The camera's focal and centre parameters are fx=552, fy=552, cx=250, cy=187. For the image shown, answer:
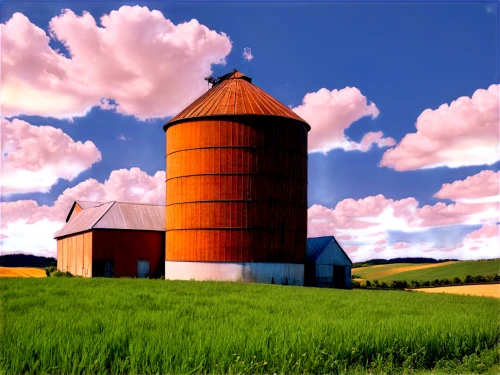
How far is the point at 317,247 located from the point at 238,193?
9378 millimetres

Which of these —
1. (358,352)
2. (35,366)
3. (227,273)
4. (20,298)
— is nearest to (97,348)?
(35,366)

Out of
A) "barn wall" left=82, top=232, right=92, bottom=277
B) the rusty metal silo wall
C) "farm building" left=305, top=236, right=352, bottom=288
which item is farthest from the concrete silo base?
"barn wall" left=82, top=232, right=92, bottom=277

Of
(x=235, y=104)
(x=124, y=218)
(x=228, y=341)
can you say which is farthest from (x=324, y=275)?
(x=228, y=341)

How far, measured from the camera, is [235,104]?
38188 millimetres

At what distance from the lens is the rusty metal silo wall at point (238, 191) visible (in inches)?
1441

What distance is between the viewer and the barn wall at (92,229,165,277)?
4034 cm

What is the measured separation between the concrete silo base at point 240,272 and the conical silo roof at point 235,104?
10.2 metres

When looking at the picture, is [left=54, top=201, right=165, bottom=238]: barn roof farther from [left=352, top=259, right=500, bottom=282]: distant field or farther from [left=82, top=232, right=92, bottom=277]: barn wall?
[left=352, top=259, right=500, bottom=282]: distant field

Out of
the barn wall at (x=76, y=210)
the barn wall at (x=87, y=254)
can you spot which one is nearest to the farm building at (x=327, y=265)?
the barn wall at (x=87, y=254)

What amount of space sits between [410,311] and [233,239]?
704 inches

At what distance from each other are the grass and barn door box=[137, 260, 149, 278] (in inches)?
888

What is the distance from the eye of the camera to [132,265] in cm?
4103

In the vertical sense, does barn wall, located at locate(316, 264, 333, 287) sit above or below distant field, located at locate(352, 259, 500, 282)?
above

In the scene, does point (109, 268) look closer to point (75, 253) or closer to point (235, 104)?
point (75, 253)
